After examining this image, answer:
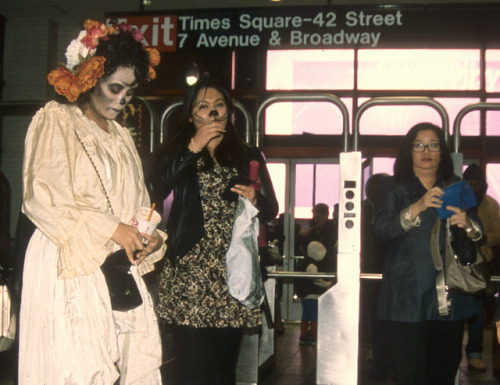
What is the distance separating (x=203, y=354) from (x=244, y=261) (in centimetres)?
41

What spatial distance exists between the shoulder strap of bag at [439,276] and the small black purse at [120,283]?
62.0 inches

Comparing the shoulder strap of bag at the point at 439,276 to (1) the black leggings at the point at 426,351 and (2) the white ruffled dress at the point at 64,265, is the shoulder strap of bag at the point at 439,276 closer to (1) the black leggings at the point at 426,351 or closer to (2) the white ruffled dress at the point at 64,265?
(1) the black leggings at the point at 426,351

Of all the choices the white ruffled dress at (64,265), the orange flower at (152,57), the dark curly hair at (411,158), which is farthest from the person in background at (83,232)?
the dark curly hair at (411,158)

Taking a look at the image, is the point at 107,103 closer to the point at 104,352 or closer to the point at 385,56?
the point at 104,352

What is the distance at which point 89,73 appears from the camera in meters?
2.31

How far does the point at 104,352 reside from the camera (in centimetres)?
213

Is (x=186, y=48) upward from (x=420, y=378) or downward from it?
upward

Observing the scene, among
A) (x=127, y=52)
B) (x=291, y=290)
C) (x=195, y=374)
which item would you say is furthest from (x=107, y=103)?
(x=291, y=290)

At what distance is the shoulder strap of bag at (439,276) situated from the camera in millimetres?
3176

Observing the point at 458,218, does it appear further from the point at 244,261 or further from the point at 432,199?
the point at 244,261

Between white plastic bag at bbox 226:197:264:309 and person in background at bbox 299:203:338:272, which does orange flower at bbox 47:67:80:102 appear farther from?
person in background at bbox 299:203:338:272

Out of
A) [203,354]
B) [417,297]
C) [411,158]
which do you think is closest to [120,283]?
[203,354]

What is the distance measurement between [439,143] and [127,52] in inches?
69.9

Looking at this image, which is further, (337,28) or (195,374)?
(337,28)
